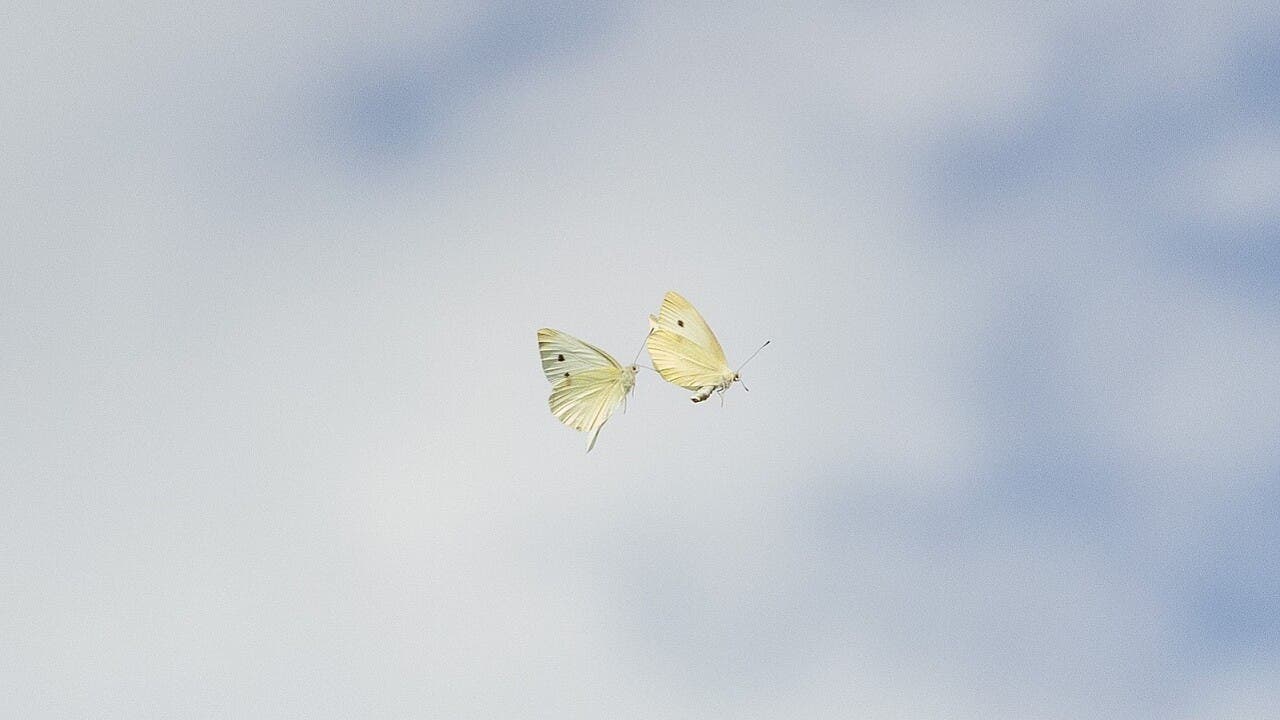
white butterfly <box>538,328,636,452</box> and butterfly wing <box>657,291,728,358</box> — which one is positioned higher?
butterfly wing <box>657,291,728,358</box>

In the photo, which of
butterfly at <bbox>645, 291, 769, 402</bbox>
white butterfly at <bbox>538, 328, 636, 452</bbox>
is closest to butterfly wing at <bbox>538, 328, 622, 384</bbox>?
white butterfly at <bbox>538, 328, 636, 452</bbox>

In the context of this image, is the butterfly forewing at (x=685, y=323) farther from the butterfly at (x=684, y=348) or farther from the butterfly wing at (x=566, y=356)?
the butterfly wing at (x=566, y=356)

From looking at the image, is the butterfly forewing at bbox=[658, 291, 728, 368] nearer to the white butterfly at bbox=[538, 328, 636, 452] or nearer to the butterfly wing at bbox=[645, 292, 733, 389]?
the butterfly wing at bbox=[645, 292, 733, 389]

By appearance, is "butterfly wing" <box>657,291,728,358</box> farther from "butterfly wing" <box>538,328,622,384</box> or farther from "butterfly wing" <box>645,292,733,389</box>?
"butterfly wing" <box>538,328,622,384</box>

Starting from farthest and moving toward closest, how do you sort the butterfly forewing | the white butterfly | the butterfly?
1. the butterfly forewing
2. the white butterfly
3. the butterfly

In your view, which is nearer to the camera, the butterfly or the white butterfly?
the butterfly

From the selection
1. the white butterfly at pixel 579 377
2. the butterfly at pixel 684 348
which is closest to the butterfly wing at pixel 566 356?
the white butterfly at pixel 579 377

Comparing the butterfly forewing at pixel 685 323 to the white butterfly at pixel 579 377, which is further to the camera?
the butterfly forewing at pixel 685 323

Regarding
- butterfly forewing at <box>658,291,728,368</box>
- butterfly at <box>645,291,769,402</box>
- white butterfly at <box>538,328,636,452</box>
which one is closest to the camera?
butterfly at <box>645,291,769,402</box>

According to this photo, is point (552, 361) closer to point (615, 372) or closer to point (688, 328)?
point (615, 372)
